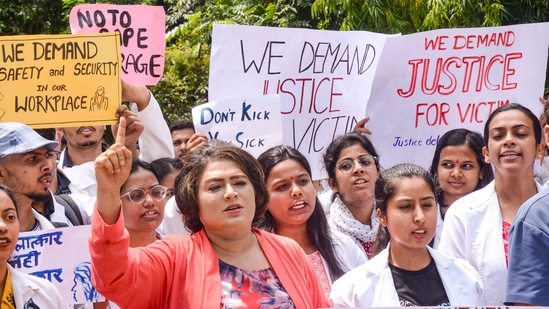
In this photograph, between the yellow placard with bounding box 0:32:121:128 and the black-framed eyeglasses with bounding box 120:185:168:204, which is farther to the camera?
the black-framed eyeglasses with bounding box 120:185:168:204

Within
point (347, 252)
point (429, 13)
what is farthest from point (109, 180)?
point (429, 13)

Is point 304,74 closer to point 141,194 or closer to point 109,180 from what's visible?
point 141,194

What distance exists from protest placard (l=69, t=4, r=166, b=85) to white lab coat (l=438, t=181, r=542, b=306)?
2.14 m

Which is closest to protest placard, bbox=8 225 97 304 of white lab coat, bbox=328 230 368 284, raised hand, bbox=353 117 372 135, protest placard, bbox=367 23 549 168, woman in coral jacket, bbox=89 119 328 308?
woman in coral jacket, bbox=89 119 328 308

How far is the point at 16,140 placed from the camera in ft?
14.3

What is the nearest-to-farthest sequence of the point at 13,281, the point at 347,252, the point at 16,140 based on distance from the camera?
the point at 13,281 < the point at 16,140 < the point at 347,252

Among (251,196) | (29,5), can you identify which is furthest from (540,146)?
(29,5)

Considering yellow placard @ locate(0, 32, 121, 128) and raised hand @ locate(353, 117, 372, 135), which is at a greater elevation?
yellow placard @ locate(0, 32, 121, 128)

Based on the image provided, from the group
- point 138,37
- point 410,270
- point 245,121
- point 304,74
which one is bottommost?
point 410,270

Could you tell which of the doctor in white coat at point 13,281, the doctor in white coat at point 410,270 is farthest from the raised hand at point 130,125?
the doctor in white coat at point 410,270

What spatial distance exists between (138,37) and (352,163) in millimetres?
1622

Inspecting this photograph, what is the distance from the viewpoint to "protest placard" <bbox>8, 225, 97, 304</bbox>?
4352 millimetres

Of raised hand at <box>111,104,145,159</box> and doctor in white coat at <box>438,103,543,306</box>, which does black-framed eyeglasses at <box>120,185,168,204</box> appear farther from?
doctor in white coat at <box>438,103,543,306</box>

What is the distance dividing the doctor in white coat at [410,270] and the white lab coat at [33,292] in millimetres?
1104
